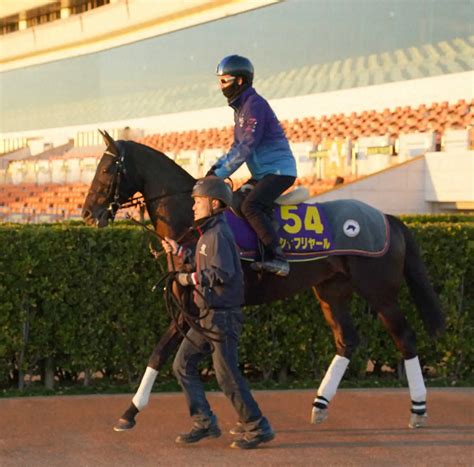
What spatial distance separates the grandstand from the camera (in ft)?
61.0

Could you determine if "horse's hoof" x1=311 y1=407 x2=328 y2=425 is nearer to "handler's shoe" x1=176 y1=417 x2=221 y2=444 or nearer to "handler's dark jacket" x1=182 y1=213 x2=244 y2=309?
"handler's shoe" x1=176 y1=417 x2=221 y2=444

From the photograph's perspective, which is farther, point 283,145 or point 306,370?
point 306,370

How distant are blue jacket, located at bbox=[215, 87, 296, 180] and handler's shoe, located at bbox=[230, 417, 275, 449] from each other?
1568mm

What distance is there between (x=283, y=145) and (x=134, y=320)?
212 centimetres

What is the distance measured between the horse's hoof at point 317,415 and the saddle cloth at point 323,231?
1064mm

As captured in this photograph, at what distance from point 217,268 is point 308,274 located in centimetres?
121

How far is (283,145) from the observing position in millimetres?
5918

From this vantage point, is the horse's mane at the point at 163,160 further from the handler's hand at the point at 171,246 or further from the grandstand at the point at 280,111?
the grandstand at the point at 280,111

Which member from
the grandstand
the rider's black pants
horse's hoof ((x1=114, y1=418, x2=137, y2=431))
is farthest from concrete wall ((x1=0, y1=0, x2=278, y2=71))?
horse's hoof ((x1=114, y1=418, x2=137, y2=431))

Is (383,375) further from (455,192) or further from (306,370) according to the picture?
(455,192)

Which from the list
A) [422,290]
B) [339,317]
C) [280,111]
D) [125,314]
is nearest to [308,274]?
[339,317]

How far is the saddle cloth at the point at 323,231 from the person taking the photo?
228 inches

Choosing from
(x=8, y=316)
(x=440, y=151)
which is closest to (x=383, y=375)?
(x=8, y=316)

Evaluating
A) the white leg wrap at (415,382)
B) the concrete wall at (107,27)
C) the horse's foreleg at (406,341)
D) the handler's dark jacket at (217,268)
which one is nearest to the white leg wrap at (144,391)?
the handler's dark jacket at (217,268)
